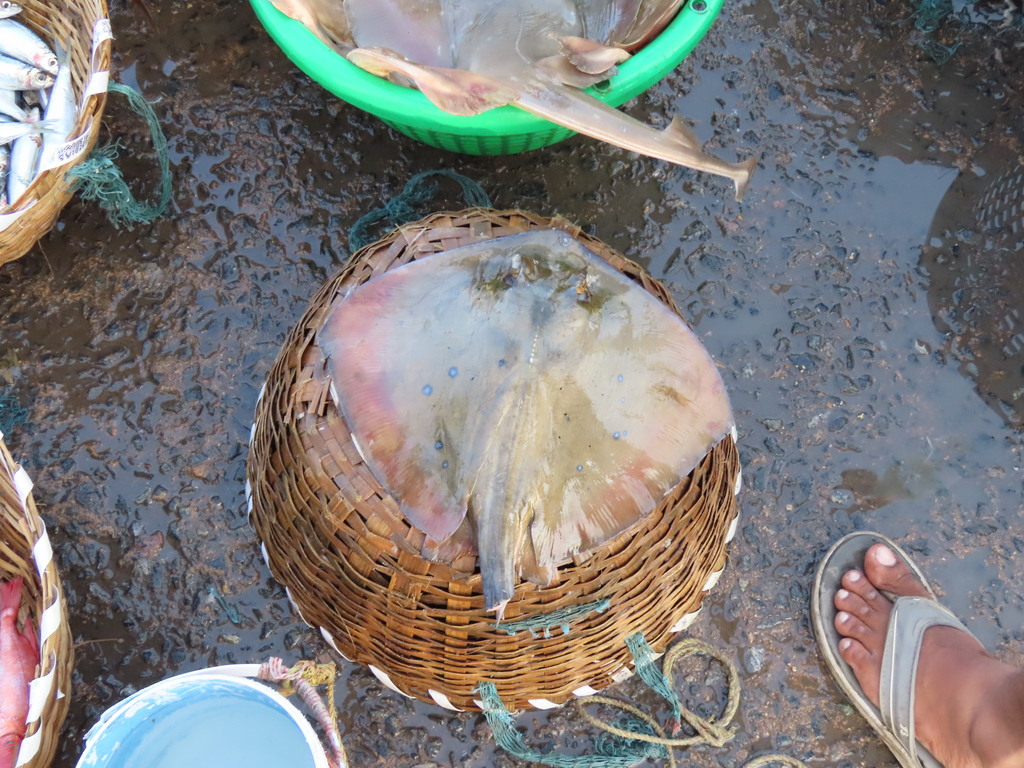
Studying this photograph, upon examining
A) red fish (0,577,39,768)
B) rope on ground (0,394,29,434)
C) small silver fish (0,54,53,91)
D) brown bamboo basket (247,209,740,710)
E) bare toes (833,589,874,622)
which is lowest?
bare toes (833,589,874,622)

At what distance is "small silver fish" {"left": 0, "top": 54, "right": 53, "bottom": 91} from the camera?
211cm

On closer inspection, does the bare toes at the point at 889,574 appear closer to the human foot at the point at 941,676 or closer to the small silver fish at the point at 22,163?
the human foot at the point at 941,676

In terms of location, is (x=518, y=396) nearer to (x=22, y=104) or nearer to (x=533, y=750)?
(x=533, y=750)

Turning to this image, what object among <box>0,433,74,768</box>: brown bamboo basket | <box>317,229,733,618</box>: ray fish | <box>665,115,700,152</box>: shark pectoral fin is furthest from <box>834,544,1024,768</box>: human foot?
<box>0,433,74,768</box>: brown bamboo basket

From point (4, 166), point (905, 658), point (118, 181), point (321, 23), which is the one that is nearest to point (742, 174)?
point (321, 23)

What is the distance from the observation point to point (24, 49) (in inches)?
84.4

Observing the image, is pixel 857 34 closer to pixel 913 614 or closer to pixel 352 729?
pixel 913 614

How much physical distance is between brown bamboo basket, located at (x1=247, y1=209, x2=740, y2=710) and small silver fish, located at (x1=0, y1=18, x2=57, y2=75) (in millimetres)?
1186

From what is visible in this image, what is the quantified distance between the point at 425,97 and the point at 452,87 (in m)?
0.11

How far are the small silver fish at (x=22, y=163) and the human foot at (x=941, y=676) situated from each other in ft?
8.43

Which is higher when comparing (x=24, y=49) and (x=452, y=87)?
(x=452, y=87)

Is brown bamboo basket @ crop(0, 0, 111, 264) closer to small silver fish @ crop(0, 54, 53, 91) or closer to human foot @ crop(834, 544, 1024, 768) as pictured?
small silver fish @ crop(0, 54, 53, 91)

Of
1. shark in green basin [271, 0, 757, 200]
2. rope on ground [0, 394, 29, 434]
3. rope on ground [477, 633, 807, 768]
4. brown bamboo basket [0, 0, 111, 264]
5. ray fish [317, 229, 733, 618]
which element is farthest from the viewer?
rope on ground [0, 394, 29, 434]

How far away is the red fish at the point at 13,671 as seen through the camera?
1.66 m
